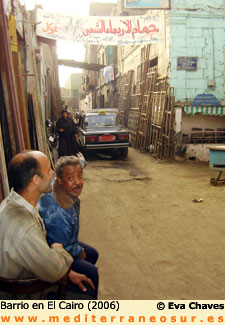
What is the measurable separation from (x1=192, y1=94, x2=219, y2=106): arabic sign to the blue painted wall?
14 centimetres

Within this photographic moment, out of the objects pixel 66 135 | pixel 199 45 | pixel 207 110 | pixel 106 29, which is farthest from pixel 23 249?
pixel 199 45

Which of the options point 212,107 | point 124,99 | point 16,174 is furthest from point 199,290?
point 124,99

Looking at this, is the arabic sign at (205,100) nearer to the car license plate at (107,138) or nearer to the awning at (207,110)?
the awning at (207,110)

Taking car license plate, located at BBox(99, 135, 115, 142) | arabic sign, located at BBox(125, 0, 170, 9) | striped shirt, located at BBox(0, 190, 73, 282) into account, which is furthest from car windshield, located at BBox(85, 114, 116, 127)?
striped shirt, located at BBox(0, 190, 73, 282)

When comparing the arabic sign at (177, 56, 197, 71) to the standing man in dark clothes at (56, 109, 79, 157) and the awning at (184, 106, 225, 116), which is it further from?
the standing man in dark clothes at (56, 109, 79, 157)

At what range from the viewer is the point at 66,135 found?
924 centimetres

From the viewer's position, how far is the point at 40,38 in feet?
31.7

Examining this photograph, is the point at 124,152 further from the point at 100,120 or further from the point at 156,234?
the point at 156,234

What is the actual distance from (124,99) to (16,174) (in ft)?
57.7

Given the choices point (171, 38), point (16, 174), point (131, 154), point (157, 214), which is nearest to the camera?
point (16, 174)

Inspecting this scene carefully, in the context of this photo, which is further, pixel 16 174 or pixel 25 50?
pixel 25 50

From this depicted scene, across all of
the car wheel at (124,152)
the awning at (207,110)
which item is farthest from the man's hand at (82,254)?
the awning at (207,110)

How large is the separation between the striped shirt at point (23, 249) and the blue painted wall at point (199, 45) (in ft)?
34.6

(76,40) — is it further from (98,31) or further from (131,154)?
(131,154)
